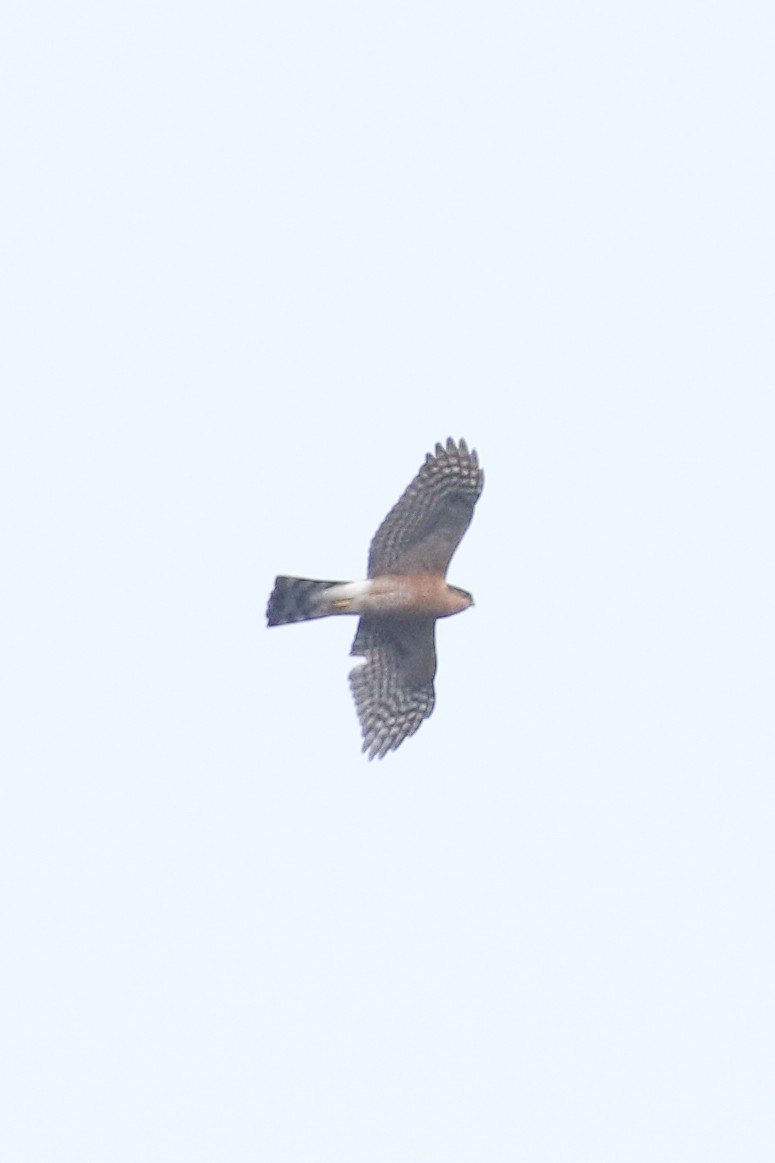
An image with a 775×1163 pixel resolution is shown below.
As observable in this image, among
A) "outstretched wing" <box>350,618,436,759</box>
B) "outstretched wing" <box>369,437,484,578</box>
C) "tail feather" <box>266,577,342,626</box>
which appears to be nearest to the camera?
"outstretched wing" <box>369,437,484,578</box>

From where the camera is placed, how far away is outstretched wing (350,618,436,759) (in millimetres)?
26781

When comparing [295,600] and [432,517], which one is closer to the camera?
[432,517]

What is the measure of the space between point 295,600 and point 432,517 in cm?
137

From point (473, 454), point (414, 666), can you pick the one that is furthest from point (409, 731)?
point (473, 454)

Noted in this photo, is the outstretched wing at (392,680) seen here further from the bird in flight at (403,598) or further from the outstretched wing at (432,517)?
the outstretched wing at (432,517)

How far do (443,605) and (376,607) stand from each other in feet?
1.93

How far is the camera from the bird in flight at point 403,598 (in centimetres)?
2619

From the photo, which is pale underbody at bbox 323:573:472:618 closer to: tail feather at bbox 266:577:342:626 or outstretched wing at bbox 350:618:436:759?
tail feather at bbox 266:577:342:626

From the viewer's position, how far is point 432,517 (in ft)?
86.1

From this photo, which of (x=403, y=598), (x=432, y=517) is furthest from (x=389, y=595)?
(x=432, y=517)

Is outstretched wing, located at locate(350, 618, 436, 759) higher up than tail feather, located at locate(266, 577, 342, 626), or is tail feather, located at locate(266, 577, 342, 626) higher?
tail feather, located at locate(266, 577, 342, 626)

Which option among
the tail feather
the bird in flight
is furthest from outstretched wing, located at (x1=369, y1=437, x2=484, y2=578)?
the tail feather

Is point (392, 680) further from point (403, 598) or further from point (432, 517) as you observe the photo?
point (432, 517)

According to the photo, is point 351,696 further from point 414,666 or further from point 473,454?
point 473,454
